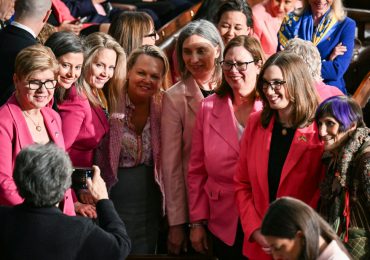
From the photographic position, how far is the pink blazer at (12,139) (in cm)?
424

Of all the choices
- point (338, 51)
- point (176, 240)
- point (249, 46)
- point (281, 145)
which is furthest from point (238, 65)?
Answer: point (338, 51)

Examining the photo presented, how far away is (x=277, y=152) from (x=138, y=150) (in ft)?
2.65

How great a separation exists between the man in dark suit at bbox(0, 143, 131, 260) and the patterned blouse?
1.27 meters

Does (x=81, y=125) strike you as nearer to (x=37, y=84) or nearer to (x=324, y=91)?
(x=37, y=84)

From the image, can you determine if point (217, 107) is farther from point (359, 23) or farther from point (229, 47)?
point (359, 23)

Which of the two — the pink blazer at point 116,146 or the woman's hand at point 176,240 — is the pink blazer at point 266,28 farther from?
the woman's hand at point 176,240

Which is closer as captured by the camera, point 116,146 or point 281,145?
point 281,145

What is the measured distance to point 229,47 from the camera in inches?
188

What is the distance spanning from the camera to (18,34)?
198 inches

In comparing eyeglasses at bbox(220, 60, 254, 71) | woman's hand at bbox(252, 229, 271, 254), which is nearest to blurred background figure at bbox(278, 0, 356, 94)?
eyeglasses at bbox(220, 60, 254, 71)

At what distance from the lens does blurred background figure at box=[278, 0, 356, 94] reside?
623 centimetres

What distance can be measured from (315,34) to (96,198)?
274cm

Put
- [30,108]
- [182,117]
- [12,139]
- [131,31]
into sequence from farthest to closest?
1. [131,31]
2. [182,117]
3. [30,108]
4. [12,139]

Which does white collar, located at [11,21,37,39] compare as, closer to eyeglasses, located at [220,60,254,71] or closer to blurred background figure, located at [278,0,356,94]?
eyeglasses, located at [220,60,254,71]
